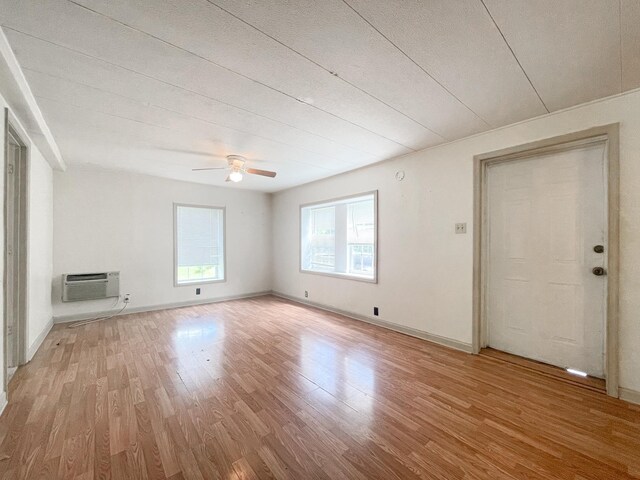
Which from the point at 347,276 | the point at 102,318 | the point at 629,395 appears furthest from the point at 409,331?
the point at 102,318

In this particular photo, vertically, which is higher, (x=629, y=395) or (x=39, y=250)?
(x=39, y=250)

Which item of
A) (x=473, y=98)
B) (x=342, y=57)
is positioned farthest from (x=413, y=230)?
(x=342, y=57)

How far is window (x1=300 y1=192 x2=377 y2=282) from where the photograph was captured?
4355 millimetres

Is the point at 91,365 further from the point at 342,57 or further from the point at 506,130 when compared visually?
the point at 506,130

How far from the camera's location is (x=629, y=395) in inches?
78.6

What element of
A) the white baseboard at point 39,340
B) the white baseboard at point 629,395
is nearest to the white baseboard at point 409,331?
the white baseboard at point 629,395

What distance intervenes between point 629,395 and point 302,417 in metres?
2.52

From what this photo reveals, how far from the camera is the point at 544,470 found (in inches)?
55.1

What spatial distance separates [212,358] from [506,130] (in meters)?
3.90

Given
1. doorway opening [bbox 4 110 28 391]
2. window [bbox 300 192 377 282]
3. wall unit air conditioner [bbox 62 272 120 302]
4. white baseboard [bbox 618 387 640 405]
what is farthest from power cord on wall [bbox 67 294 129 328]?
white baseboard [bbox 618 387 640 405]

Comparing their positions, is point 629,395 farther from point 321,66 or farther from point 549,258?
point 321,66

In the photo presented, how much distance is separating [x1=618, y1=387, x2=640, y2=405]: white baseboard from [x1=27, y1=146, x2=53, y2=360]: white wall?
5409 mm

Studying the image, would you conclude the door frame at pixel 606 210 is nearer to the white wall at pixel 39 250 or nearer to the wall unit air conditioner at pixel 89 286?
the white wall at pixel 39 250

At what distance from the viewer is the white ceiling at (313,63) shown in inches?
52.6
